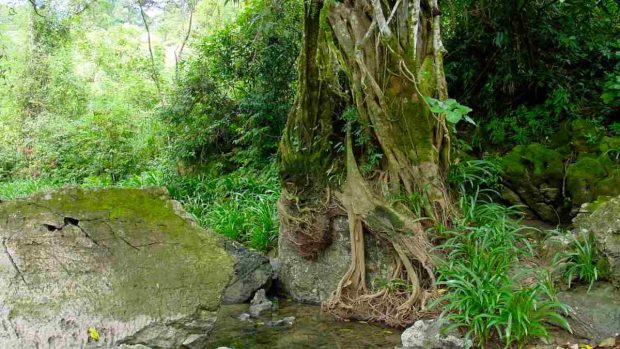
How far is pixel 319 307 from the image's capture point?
5.35 m

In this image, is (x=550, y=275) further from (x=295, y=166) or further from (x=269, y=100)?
(x=269, y=100)

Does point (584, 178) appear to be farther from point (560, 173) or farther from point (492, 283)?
point (492, 283)

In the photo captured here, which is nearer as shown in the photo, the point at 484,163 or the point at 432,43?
the point at 432,43

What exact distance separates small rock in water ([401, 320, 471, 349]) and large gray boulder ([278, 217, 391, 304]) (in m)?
1.14

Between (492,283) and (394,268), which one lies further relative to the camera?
(394,268)

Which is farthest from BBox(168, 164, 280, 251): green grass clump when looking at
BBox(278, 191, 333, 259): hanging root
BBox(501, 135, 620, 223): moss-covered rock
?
BBox(501, 135, 620, 223): moss-covered rock

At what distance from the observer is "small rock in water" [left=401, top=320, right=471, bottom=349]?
3.67m

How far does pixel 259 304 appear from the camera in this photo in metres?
5.36

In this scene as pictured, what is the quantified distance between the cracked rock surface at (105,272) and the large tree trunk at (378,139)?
1.48 meters

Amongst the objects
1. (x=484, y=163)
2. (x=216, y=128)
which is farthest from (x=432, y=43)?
(x=216, y=128)

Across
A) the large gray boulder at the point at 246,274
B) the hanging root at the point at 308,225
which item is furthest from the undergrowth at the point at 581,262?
the large gray boulder at the point at 246,274

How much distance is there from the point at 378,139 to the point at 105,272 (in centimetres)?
262

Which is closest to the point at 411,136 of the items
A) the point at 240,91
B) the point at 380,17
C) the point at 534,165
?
the point at 380,17

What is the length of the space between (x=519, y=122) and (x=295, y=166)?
2.85m
